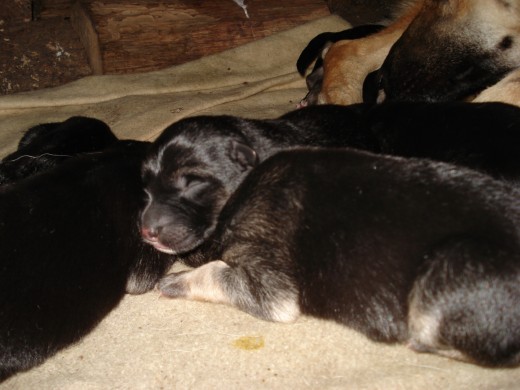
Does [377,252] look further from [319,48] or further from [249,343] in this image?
[319,48]

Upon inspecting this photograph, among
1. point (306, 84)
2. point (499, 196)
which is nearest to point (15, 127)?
point (306, 84)

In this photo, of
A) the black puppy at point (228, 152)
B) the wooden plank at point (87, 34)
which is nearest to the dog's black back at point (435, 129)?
the black puppy at point (228, 152)

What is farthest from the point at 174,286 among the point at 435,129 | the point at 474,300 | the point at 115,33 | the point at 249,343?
the point at 115,33

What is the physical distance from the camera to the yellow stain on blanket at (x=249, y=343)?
134 inches

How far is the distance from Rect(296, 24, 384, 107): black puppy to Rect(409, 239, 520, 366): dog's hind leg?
3.38m

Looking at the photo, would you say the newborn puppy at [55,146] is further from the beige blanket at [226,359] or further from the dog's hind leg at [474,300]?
the dog's hind leg at [474,300]

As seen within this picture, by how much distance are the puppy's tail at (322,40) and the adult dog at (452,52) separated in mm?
718

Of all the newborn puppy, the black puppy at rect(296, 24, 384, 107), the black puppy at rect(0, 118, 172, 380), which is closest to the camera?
the black puppy at rect(0, 118, 172, 380)

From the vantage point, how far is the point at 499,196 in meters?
3.04

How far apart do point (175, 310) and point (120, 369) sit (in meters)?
0.50

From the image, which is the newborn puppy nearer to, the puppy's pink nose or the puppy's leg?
the puppy's pink nose

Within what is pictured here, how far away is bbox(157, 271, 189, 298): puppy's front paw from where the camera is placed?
3.71m

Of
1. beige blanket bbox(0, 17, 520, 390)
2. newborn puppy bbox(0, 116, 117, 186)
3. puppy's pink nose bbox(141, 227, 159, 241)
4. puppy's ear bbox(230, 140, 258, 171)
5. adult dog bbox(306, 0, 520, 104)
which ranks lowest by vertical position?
beige blanket bbox(0, 17, 520, 390)

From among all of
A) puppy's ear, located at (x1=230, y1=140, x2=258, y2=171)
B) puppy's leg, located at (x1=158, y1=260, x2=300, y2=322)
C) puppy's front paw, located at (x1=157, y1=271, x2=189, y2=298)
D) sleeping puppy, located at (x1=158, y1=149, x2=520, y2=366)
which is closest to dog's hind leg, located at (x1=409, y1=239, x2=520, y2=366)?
sleeping puppy, located at (x1=158, y1=149, x2=520, y2=366)
